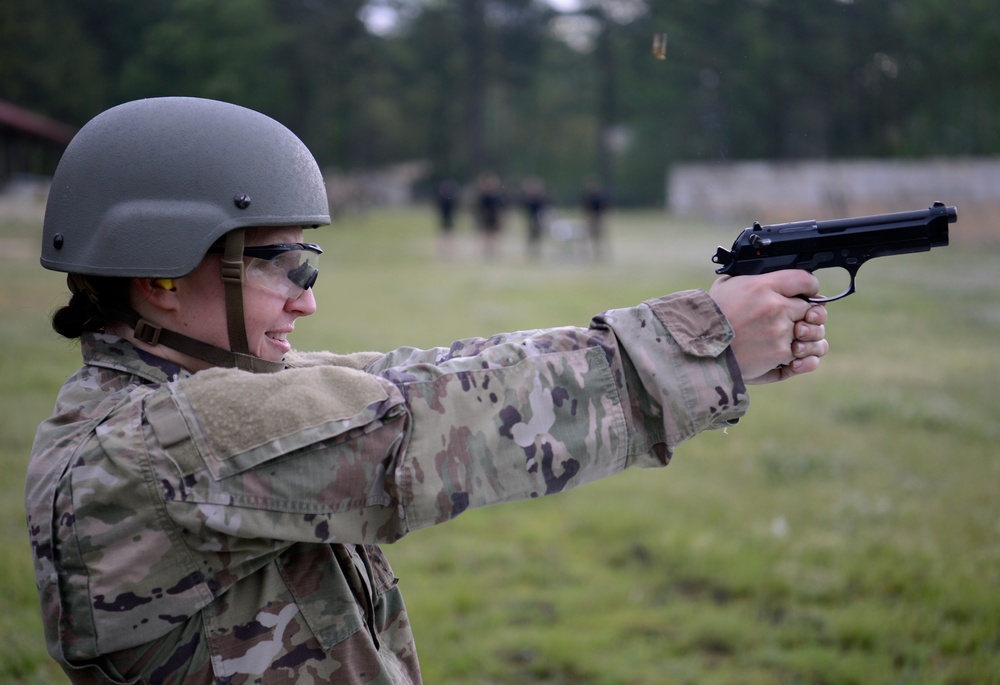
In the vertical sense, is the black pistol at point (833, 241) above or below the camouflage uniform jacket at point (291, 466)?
above

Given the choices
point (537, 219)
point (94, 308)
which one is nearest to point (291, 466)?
point (94, 308)

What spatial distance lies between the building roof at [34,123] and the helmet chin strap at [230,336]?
426 cm

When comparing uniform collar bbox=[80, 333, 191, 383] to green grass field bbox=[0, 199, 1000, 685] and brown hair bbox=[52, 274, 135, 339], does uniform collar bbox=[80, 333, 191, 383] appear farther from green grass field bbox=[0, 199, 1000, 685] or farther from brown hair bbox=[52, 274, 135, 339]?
green grass field bbox=[0, 199, 1000, 685]

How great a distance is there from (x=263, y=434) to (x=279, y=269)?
49cm

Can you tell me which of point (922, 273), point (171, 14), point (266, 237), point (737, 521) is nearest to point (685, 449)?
point (737, 521)

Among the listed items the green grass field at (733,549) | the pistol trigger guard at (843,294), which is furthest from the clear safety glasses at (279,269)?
the pistol trigger guard at (843,294)

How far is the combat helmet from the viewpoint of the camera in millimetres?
1831

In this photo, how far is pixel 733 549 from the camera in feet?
17.7

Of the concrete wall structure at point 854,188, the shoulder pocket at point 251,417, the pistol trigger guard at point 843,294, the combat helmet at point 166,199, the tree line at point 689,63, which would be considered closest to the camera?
the shoulder pocket at point 251,417

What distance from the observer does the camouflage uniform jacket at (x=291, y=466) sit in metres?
1.52

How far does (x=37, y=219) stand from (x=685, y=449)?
5.05m

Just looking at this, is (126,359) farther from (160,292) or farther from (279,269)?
(279,269)

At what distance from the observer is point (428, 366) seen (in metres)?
1.64

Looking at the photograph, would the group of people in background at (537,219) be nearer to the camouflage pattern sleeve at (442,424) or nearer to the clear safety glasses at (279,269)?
the clear safety glasses at (279,269)
